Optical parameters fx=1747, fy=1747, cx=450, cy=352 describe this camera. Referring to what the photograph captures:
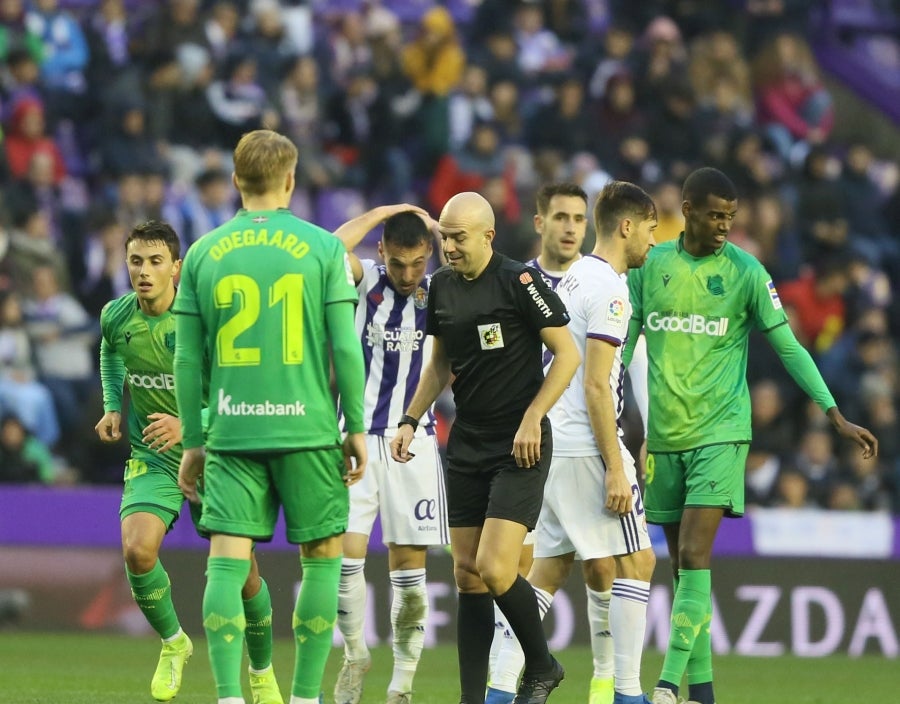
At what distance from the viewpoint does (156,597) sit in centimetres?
903

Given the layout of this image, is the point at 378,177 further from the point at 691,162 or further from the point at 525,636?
the point at 525,636

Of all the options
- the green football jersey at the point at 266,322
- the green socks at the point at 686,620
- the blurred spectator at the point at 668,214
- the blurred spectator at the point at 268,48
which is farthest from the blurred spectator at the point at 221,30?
the green football jersey at the point at 266,322

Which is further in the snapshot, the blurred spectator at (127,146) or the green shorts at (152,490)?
the blurred spectator at (127,146)

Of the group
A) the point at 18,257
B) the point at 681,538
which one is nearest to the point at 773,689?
the point at 681,538

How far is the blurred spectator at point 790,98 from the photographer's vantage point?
71.3 feet

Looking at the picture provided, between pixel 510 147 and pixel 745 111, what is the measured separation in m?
3.86

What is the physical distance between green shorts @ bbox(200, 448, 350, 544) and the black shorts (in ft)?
3.47

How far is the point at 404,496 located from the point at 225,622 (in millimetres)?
2631

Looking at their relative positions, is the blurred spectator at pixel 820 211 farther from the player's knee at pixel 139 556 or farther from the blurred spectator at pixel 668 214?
the player's knee at pixel 139 556

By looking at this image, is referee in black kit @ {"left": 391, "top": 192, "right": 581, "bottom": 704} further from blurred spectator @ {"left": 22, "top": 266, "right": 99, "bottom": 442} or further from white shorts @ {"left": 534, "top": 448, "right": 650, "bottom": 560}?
blurred spectator @ {"left": 22, "top": 266, "right": 99, "bottom": 442}

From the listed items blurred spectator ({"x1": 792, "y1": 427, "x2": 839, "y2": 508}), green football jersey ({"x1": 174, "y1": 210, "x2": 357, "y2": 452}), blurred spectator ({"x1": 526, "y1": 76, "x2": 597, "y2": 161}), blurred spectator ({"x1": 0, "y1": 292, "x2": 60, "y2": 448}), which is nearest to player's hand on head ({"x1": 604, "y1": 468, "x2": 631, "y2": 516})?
green football jersey ({"x1": 174, "y1": 210, "x2": 357, "y2": 452})

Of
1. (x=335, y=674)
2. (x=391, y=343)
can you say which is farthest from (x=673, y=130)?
(x=391, y=343)

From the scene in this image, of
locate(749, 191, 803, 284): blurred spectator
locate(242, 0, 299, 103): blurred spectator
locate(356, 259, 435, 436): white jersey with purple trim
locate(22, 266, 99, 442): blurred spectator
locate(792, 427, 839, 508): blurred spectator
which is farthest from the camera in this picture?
locate(749, 191, 803, 284): blurred spectator

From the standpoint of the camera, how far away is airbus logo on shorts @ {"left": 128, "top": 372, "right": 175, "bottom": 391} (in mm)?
9070
